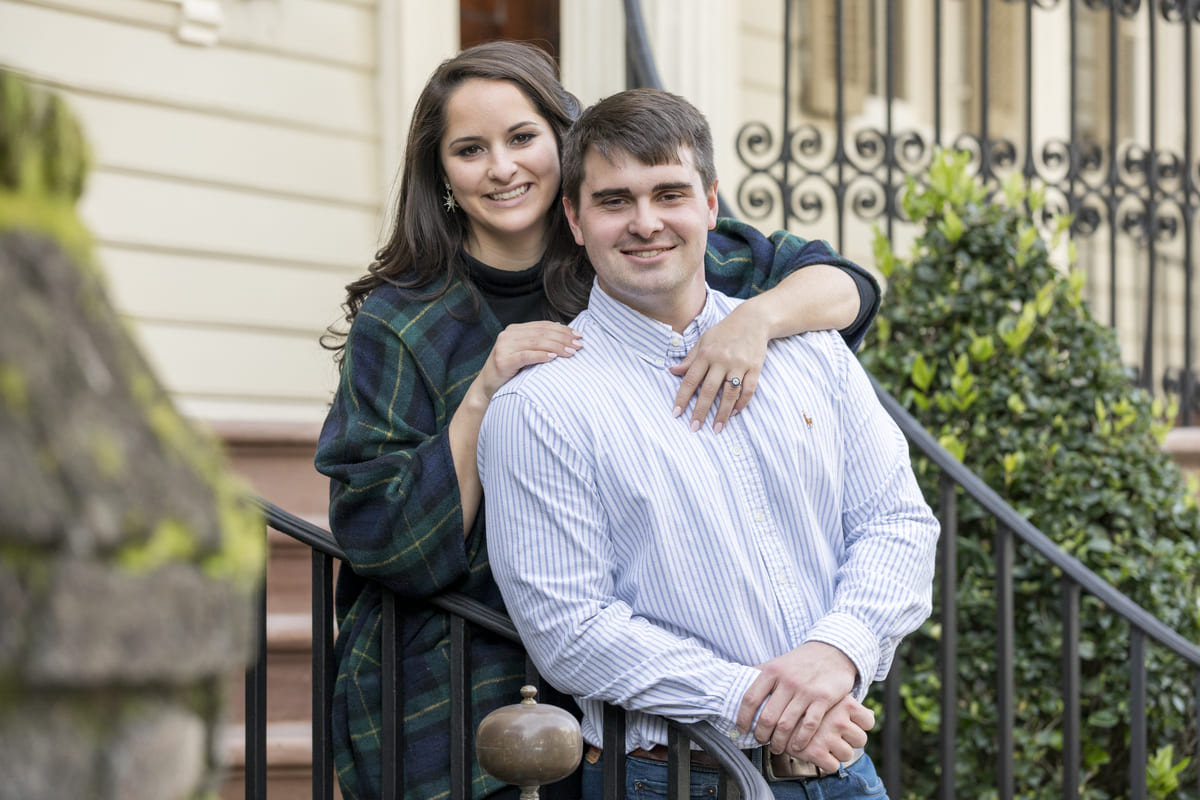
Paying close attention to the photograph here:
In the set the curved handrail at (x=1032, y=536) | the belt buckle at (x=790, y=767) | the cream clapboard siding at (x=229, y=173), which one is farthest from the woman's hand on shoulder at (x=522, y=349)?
the cream clapboard siding at (x=229, y=173)

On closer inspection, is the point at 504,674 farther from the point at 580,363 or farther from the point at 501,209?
the point at 501,209

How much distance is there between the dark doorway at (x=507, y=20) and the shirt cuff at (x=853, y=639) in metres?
4.34

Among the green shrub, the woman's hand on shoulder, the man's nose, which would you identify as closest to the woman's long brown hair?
the woman's hand on shoulder

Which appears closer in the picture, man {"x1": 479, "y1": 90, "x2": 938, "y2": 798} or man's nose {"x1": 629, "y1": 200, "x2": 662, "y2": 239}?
man {"x1": 479, "y1": 90, "x2": 938, "y2": 798}

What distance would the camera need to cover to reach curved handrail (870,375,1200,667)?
3.15 meters

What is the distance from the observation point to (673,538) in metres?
2.07

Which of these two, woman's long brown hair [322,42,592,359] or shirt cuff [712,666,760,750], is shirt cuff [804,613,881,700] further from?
woman's long brown hair [322,42,592,359]

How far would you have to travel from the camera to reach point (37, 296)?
634 millimetres

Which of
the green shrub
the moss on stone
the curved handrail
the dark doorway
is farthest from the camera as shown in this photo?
the dark doorway

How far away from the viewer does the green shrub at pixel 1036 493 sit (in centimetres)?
342

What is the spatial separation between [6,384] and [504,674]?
6.10 ft

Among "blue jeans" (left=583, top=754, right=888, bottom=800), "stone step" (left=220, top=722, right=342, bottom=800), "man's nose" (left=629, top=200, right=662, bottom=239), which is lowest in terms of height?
"stone step" (left=220, top=722, right=342, bottom=800)

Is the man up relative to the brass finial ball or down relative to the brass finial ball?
up

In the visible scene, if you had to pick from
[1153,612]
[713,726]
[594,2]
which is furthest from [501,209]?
[594,2]
